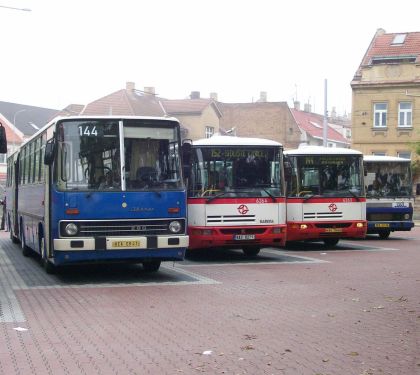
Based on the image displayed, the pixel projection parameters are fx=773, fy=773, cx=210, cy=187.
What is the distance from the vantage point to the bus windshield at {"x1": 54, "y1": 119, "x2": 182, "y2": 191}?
12.9 metres

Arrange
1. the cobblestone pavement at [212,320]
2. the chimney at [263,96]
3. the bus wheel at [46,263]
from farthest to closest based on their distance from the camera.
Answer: the chimney at [263,96] < the bus wheel at [46,263] < the cobblestone pavement at [212,320]

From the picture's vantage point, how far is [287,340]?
27.3 feet

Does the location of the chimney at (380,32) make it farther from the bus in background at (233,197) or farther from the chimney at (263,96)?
the chimney at (263,96)

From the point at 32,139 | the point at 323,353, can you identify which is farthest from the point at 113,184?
the point at 323,353

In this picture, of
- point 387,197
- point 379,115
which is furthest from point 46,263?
point 379,115

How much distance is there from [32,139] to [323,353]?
10.8m

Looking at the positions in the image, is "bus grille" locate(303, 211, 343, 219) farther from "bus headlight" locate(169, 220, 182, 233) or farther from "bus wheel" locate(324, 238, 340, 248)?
"bus headlight" locate(169, 220, 182, 233)

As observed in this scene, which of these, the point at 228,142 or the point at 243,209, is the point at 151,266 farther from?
the point at 228,142

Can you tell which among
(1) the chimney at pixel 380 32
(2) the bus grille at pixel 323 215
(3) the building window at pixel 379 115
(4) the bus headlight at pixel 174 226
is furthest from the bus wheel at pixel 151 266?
(1) the chimney at pixel 380 32

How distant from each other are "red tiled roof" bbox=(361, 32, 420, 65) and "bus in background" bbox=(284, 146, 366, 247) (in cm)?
3561

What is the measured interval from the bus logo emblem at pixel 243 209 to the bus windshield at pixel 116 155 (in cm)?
394

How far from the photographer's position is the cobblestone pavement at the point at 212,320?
23.8 ft

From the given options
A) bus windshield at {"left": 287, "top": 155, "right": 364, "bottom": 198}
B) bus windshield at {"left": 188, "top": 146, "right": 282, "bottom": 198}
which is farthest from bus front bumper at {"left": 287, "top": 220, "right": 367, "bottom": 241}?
bus windshield at {"left": 188, "top": 146, "right": 282, "bottom": 198}

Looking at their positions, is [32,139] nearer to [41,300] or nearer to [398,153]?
[41,300]
